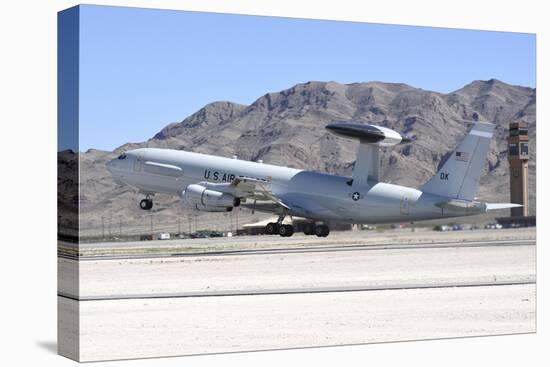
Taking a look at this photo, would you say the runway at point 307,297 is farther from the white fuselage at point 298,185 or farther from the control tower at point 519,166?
the white fuselage at point 298,185

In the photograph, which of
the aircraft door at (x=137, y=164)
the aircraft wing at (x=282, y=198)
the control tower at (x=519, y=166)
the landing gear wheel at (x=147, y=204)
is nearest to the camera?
the control tower at (x=519, y=166)

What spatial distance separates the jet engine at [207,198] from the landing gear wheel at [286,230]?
→ 3.13m

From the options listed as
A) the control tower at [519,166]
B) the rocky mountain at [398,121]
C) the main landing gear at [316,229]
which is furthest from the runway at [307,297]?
the rocky mountain at [398,121]

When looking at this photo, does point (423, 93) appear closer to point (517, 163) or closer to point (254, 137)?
point (517, 163)

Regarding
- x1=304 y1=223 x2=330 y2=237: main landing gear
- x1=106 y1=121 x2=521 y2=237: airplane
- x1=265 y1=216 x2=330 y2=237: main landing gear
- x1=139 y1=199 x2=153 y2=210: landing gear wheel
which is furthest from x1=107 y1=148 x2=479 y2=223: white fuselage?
x1=139 y1=199 x2=153 y2=210: landing gear wheel

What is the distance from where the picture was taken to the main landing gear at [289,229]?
117ft

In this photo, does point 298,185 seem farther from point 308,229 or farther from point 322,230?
point 322,230

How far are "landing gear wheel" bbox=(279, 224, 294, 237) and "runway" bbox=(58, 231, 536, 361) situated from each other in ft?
13.3

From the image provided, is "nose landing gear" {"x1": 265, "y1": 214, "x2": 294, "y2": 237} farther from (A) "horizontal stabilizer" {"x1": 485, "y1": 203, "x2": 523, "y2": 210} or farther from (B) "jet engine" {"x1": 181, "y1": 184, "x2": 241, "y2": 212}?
(A) "horizontal stabilizer" {"x1": 485, "y1": 203, "x2": 523, "y2": 210}

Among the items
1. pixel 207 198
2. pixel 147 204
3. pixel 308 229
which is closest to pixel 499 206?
pixel 308 229

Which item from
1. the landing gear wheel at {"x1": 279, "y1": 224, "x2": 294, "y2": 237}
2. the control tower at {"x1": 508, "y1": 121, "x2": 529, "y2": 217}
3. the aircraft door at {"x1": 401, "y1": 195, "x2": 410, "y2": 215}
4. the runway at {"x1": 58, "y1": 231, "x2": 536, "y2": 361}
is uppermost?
the control tower at {"x1": 508, "y1": 121, "x2": 529, "y2": 217}

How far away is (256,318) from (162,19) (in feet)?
26.5

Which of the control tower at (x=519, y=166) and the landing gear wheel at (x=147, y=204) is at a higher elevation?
the control tower at (x=519, y=166)

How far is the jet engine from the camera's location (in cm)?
4150
